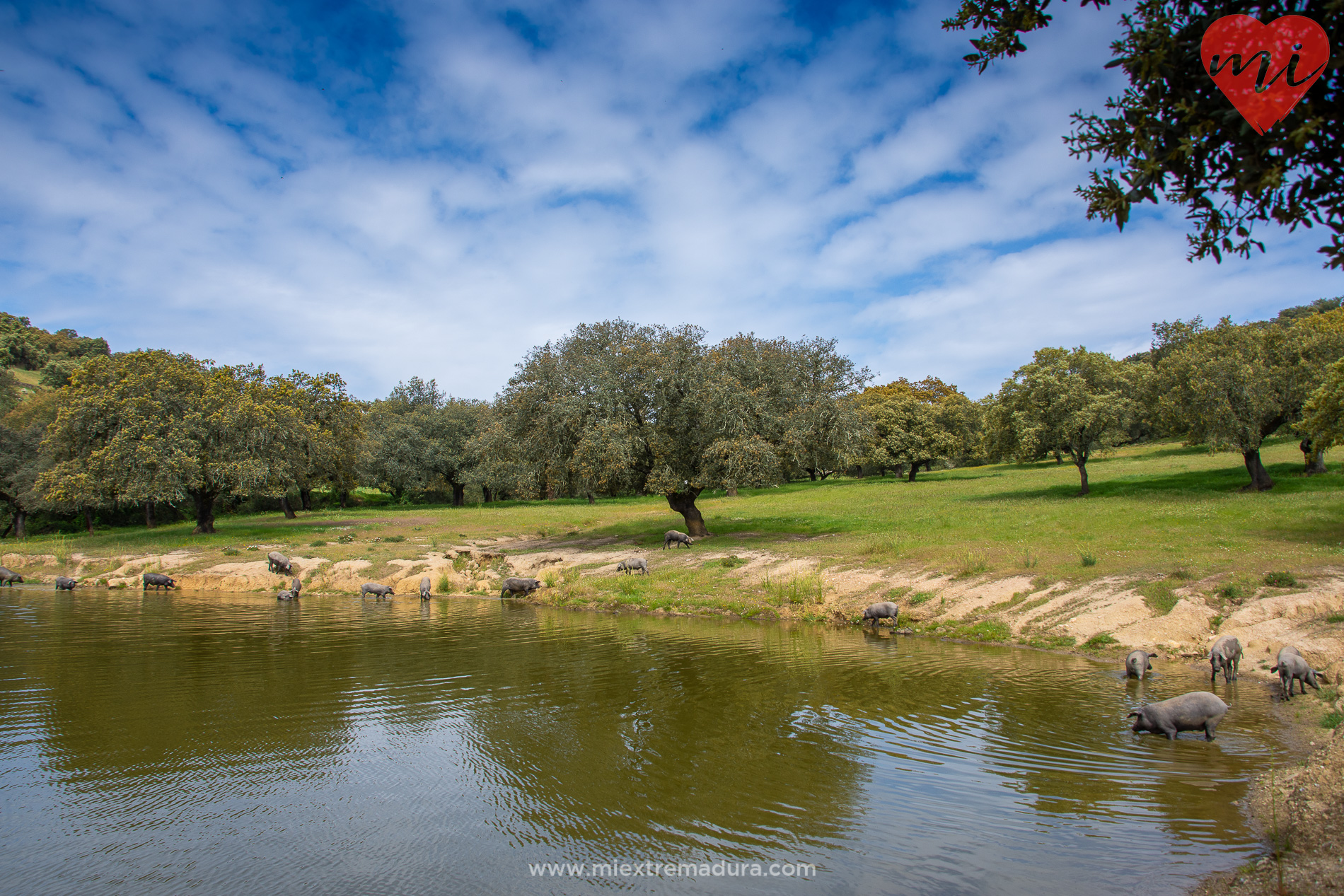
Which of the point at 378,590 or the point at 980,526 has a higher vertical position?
the point at 980,526

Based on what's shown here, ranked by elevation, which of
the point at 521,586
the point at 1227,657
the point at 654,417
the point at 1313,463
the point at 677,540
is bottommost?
the point at 521,586

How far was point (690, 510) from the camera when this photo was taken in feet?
99.9

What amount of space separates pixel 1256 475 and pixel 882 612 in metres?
25.3

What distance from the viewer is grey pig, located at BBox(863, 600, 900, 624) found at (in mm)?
16609

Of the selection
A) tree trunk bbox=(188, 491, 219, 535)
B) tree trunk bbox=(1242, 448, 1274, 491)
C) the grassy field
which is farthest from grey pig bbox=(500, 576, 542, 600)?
tree trunk bbox=(1242, 448, 1274, 491)

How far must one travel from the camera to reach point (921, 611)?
56.4ft

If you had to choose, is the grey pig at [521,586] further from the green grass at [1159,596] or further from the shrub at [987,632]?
the green grass at [1159,596]

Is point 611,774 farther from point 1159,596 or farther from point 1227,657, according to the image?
point 1159,596

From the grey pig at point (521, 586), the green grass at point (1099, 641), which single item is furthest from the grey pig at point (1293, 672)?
the grey pig at point (521, 586)

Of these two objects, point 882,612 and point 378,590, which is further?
point 378,590

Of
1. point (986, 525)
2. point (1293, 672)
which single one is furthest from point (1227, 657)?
point (986, 525)

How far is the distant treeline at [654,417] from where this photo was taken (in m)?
27.4

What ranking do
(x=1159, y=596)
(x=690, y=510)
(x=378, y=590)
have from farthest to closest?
(x=690, y=510) < (x=378, y=590) < (x=1159, y=596)

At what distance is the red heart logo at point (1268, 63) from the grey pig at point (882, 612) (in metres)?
13.6
